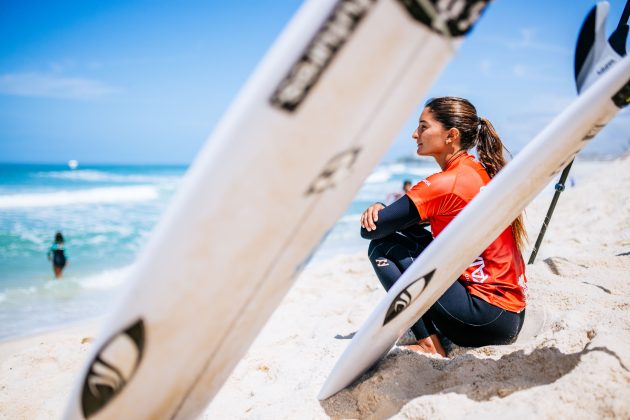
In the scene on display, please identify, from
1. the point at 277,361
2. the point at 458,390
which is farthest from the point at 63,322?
the point at 458,390

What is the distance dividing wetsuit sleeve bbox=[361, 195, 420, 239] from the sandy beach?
70cm

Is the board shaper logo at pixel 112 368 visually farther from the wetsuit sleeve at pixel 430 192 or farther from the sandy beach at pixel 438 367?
the wetsuit sleeve at pixel 430 192

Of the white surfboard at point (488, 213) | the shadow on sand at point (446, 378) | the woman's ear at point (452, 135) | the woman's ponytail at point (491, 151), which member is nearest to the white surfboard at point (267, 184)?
the white surfboard at point (488, 213)

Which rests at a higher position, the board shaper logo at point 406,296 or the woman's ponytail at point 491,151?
the woman's ponytail at point 491,151

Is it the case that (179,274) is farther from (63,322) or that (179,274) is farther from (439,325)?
(63,322)

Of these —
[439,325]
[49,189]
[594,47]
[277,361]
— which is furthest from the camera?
[49,189]

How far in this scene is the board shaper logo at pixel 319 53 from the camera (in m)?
0.89

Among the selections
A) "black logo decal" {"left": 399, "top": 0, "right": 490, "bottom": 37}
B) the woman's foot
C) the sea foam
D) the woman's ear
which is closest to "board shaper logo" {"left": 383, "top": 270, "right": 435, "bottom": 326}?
the woman's foot

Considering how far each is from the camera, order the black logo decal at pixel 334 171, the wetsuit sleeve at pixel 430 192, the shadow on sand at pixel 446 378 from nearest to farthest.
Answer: the black logo decal at pixel 334 171 → the shadow on sand at pixel 446 378 → the wetsuit sleeve at pixel 430 192

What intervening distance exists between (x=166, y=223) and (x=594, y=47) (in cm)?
256

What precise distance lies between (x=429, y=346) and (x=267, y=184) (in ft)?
5.21

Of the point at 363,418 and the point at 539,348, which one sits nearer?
the point at 363,418

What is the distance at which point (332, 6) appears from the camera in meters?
0.89

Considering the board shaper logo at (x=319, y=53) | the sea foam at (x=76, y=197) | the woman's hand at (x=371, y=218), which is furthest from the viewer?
the sea foam at (x=76, y=197)
